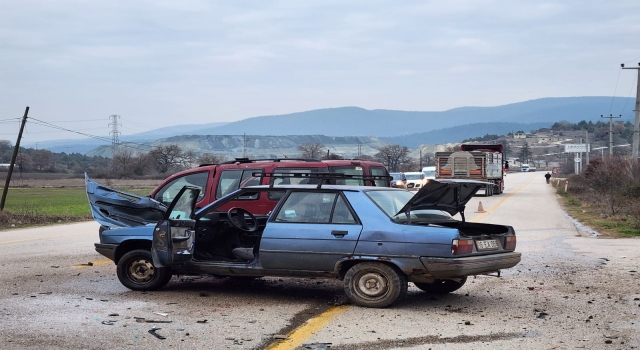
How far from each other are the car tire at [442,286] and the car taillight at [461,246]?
3.99ft

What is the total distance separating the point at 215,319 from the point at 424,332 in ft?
7.23

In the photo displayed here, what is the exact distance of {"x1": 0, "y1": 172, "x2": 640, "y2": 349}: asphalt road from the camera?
7.22 metres

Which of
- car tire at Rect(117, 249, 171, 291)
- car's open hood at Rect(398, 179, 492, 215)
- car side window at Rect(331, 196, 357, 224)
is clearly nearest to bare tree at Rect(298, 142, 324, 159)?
car tire at Rect(117, 249, 171, 291)

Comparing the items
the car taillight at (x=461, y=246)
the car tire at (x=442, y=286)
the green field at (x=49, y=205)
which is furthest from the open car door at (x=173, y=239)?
the green field at (x=49, y=205)

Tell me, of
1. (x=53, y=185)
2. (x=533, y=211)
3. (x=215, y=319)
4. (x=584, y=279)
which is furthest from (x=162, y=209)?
(x=53, y=185)

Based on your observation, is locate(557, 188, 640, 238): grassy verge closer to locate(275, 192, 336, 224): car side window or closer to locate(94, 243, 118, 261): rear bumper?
locate(275, 192, 336, 224): car side window

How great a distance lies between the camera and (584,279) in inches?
445

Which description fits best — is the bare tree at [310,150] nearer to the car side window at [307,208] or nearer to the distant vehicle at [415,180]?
the distant vehicle at [415,180]

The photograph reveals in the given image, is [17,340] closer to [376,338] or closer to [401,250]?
[376,338]

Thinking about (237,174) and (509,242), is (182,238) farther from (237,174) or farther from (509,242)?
(237,174)

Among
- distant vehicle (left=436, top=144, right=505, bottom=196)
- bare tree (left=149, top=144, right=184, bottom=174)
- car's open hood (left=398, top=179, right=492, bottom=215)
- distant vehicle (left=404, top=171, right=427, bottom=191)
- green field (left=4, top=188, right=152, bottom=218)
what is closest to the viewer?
car's open hood (left=398, top=179, right=492, bottom=215)

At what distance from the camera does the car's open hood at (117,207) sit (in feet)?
38.4

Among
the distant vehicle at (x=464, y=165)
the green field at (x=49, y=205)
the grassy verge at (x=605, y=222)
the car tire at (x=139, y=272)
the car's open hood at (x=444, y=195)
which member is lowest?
the green field at (x=49, y=205)

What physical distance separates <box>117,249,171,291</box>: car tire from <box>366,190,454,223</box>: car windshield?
286 cm
